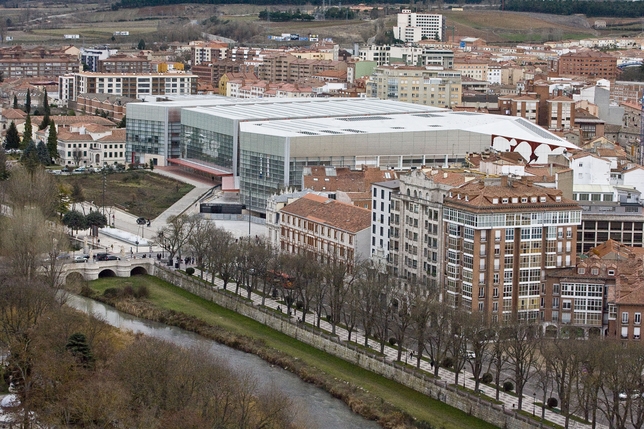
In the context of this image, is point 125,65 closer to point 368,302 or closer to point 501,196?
point 368,302

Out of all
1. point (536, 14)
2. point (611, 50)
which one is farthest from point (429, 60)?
point (536, 14)

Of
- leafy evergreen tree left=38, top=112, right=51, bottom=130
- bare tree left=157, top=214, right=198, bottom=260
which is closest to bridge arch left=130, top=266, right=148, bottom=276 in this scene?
bare tree left=157, top=214, right=198, bottom=260

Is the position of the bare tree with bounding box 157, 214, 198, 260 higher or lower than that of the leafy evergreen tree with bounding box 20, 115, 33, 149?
lower

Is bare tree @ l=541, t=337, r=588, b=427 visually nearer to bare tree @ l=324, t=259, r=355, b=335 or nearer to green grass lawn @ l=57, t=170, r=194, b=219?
bare tree @ l=324, t=259, r=355, b=335

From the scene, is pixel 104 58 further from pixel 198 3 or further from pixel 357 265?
pixel 357 265

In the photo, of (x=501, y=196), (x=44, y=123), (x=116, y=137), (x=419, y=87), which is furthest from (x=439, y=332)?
(x=419, y=87)

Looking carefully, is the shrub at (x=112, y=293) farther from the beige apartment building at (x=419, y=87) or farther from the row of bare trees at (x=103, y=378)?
the beige apartment building at (x=419, y=87)

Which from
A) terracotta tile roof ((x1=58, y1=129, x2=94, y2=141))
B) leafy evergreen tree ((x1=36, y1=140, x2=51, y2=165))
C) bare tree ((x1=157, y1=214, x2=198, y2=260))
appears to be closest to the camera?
bare tree ((x1=157, y1=214, x2=198, y2=260))
